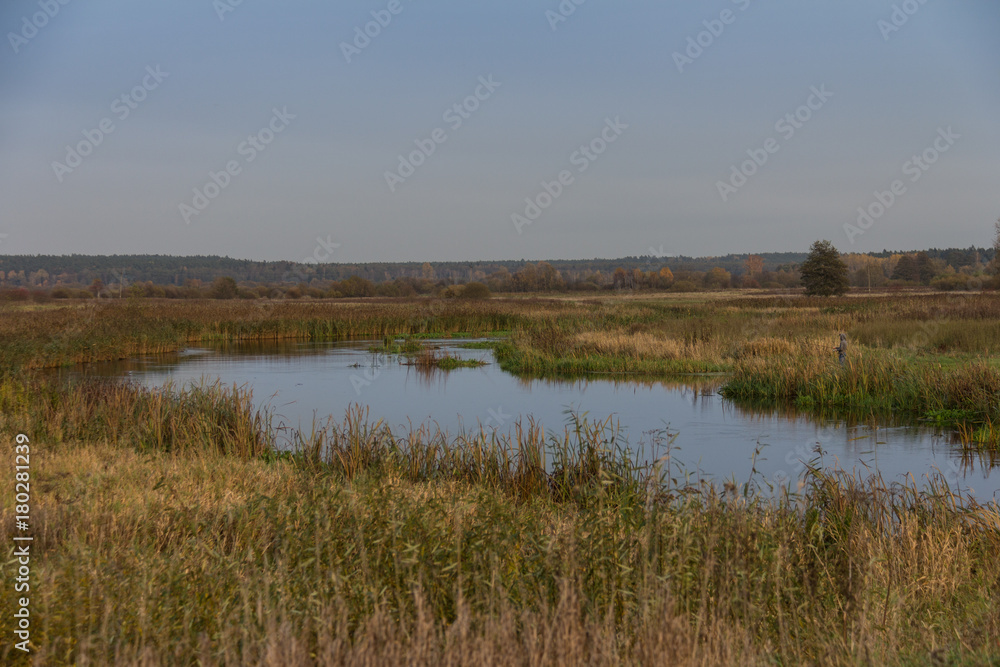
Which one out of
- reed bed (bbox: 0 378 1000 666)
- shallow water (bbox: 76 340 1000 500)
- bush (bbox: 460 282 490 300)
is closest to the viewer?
reed bed (bbox: 0 378 1000 666)

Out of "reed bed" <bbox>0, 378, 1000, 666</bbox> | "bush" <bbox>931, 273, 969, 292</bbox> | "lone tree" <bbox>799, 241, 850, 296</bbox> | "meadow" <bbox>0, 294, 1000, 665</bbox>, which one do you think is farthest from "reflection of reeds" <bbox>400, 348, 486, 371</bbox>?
"bush" <bbox>931, 273, 969, 292</bbox>

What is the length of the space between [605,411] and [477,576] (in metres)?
11.7

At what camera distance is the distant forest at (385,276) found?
80.9 m

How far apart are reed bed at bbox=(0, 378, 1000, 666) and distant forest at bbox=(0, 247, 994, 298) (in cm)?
5848

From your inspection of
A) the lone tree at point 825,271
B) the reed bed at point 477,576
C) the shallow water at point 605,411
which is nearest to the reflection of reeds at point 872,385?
the shallow water at point 605,411

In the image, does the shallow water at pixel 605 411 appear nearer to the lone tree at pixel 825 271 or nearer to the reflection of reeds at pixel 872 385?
the reflection of reeds at pixel 872 385

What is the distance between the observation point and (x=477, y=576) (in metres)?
4.14

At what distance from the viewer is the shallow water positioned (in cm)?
1080

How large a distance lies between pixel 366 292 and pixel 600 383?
66.8 m

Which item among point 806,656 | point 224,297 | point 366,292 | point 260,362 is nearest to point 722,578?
point 806,656

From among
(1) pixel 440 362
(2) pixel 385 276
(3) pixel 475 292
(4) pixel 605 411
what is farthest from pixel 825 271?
(2) pixel 385 276

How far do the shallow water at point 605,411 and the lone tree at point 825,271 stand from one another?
4022 centimetres

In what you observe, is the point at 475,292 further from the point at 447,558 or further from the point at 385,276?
the point at 385,276

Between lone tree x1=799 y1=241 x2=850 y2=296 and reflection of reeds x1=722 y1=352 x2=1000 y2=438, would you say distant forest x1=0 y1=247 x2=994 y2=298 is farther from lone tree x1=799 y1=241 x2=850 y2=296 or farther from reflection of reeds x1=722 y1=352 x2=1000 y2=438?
reflection of reeds x1=722 y1=352 x2=1000 y2=438
